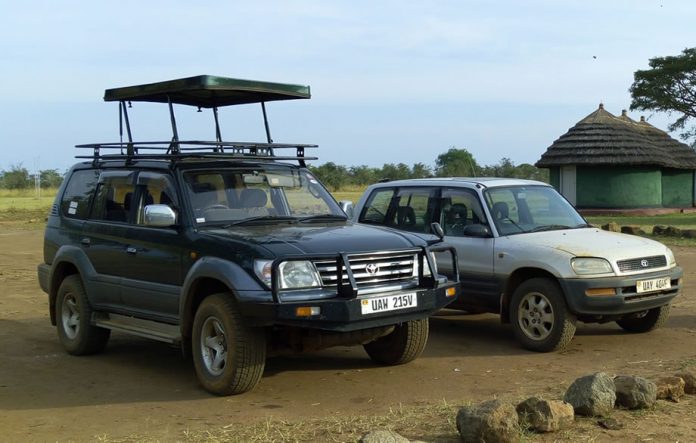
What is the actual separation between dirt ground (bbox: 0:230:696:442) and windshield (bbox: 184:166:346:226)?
1.41m

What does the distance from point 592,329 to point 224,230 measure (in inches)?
182

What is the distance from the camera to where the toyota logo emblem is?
252 inches

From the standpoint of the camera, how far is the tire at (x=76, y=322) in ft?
26.3

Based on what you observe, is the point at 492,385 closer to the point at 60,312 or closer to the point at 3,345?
the point at 60,312

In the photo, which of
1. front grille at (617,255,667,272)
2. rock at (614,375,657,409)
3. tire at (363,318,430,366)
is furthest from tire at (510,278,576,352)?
rock at (614,375,657,409)

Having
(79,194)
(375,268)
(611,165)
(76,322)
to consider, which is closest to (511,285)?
(375,268)

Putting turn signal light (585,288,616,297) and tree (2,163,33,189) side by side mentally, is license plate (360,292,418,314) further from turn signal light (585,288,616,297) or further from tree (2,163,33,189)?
tree (2,163,33,189)

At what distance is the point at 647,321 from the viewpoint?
29.1 ft

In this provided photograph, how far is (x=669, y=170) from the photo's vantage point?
1401 inches

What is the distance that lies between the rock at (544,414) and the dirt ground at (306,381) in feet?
0.33

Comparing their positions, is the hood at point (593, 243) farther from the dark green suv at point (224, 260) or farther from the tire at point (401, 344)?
the tire at point (401, 344)

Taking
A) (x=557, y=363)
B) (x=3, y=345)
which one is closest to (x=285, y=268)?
(x=557, y=363)

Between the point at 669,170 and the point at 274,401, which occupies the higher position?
the point at 669,170

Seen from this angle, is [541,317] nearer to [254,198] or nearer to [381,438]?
[254,198]
